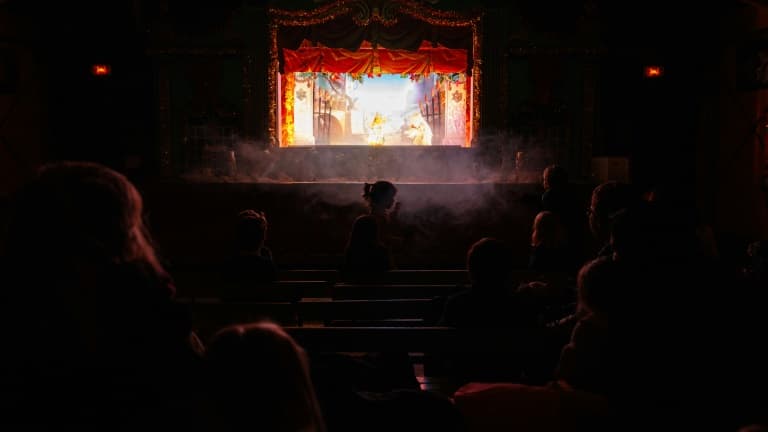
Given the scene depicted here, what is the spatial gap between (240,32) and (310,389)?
9.71 meters

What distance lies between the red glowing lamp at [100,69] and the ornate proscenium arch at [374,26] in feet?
8.31

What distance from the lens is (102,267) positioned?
1623mm

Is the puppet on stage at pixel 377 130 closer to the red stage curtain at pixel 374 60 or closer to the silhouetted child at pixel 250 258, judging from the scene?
the red stage curtain at pixel 374 60

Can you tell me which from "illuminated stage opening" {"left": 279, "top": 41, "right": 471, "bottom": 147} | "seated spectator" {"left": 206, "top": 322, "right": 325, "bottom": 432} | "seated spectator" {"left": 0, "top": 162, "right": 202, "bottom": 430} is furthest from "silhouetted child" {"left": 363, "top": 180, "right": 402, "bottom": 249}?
"illuminated stage opening" {"left": 279, "top": 41, "right": 471, "bottom": 147}

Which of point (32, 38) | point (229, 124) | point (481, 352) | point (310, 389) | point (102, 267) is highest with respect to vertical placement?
point (32, 38)

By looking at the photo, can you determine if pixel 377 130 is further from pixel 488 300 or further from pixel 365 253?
pixel 488 300

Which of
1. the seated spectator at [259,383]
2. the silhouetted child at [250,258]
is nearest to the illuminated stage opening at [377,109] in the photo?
the silhouetted child at [250,258]

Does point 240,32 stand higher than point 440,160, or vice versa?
point 240,32

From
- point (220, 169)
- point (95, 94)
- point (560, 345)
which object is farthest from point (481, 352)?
point (95, 94)

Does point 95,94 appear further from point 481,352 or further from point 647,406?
point 647,406

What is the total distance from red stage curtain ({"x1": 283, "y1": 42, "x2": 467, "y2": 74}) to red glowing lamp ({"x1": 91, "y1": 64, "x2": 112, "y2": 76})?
2682 millimetres

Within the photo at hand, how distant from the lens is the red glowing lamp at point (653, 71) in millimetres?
10258

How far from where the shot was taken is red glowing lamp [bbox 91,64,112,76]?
10.3 metres

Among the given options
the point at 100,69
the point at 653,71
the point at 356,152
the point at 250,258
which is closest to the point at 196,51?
the point at 100,69
